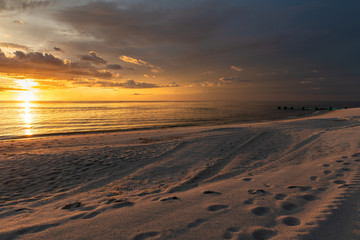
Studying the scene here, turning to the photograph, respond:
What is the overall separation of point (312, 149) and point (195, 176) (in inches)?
286

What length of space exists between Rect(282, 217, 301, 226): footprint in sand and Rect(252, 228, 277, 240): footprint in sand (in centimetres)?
47

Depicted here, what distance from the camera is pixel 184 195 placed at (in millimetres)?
4840

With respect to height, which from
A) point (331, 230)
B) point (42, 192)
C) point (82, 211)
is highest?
point (331, 230)

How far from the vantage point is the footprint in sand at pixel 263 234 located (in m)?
2.89

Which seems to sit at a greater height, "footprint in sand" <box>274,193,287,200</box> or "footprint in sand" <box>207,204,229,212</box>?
"footprint in sand" <box>207,204,229,212</box>

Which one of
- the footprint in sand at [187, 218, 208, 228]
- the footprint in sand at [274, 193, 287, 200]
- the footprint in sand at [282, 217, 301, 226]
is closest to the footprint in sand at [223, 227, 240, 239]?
the footprint in sand at [187, 218, 208, 228]

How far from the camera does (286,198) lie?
4293mm

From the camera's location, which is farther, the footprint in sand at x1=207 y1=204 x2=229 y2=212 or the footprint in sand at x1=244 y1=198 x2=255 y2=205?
the footprint in sand at x1=244 y1=198 x2=255 y2=205

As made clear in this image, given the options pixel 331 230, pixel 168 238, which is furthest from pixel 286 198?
pixel 168 238

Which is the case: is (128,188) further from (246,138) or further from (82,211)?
(246,138)

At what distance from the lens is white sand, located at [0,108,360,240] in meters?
3.14

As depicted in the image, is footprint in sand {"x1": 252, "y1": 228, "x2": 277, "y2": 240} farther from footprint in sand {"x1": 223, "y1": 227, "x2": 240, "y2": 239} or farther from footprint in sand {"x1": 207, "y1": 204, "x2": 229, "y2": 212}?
footprint in sand {"x1": 207, "y1": 204, "x2": 229, "y2": 212}

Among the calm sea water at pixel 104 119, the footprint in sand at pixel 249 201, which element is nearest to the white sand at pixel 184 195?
the footprint in sand at pixel 249 201

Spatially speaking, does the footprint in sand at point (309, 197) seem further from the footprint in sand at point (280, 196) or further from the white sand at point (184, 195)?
the footprint in sand at point (280, 196)
